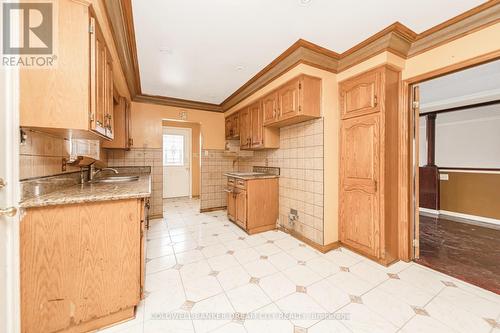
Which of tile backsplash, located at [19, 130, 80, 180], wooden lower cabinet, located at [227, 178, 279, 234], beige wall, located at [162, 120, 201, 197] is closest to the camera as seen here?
tile backsplash, located at [19, 130, 80, 180]

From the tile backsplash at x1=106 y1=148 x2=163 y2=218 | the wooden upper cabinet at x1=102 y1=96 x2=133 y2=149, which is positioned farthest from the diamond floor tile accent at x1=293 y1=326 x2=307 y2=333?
the tile backsplash at x1=106 y1=148 x2=163 y2=218

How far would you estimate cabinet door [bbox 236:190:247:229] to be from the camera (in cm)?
324

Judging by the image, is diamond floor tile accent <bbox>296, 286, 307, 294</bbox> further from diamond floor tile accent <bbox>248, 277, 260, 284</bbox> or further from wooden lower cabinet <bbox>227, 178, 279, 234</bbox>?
wooden lower cabinet <bbox>227, 178, 279, 234</bbox>

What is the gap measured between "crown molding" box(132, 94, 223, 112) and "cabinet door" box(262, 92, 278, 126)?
5.87 ft

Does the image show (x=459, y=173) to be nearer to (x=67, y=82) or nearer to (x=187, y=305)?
(x=187, y=305)

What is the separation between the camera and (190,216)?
13.8 ft

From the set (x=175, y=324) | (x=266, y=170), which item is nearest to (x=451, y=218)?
(x=266, y=170)

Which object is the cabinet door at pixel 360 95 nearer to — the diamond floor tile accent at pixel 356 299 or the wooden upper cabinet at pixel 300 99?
the wooden upper cabinet at pixel 300 99

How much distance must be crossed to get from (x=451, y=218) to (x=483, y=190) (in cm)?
73

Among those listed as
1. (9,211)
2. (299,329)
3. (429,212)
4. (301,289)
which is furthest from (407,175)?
(9,211)

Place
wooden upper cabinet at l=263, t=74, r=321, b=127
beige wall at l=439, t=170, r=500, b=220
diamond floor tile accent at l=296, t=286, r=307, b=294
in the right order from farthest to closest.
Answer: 1. beige wall at l=439, t=170, r=500, b=220
2. wooden upper cabinet at l=263, t=74, r=321, b=127
3. diamond floor tile accent at l=296, t=286, r=307, b=294

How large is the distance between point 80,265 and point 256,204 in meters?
2.34

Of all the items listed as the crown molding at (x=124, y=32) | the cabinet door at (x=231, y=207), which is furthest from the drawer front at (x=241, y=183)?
the crown molding at (x=124, y=32)

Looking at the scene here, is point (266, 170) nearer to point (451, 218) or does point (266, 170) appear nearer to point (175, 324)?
point (175, 324)
